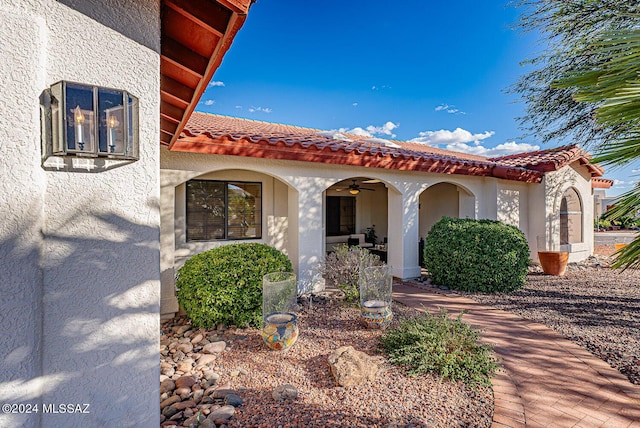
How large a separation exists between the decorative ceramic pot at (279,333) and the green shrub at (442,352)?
1525 millimetres

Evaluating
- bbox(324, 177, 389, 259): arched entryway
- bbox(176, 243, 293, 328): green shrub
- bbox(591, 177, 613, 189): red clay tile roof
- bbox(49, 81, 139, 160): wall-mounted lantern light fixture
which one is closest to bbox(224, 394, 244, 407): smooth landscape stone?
bbox(176, 243, 293, 328): green shrub

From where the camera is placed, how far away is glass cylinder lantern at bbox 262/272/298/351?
4879 millimetres

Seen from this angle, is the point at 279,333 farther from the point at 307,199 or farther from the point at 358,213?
the point at 358,213

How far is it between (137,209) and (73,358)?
1161mm

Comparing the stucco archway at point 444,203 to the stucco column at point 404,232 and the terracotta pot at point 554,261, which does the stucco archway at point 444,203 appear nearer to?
the stucco column at point 404,232

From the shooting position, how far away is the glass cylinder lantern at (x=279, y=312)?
4879mm

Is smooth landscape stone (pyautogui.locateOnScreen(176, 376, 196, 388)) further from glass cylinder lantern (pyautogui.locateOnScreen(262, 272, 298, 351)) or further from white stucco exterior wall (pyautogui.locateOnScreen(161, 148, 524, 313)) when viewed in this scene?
white stucco exterior wall (pyautogui.locateOnScreen(161, 148, 524, 313))

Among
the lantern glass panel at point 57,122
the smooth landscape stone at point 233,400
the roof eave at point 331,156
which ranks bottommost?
the smooth landscape stone at point 233,400

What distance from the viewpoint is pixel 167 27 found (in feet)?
9.61

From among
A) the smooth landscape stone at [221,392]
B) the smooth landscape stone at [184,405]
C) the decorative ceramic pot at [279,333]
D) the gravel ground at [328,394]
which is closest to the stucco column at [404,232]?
the gravel ground at [328,394]

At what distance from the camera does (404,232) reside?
32.9 ft

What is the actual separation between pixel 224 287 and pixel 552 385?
5256 millimetres

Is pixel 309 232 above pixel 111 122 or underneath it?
→ underneath

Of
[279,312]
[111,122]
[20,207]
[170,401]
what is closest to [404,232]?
[279,312]
